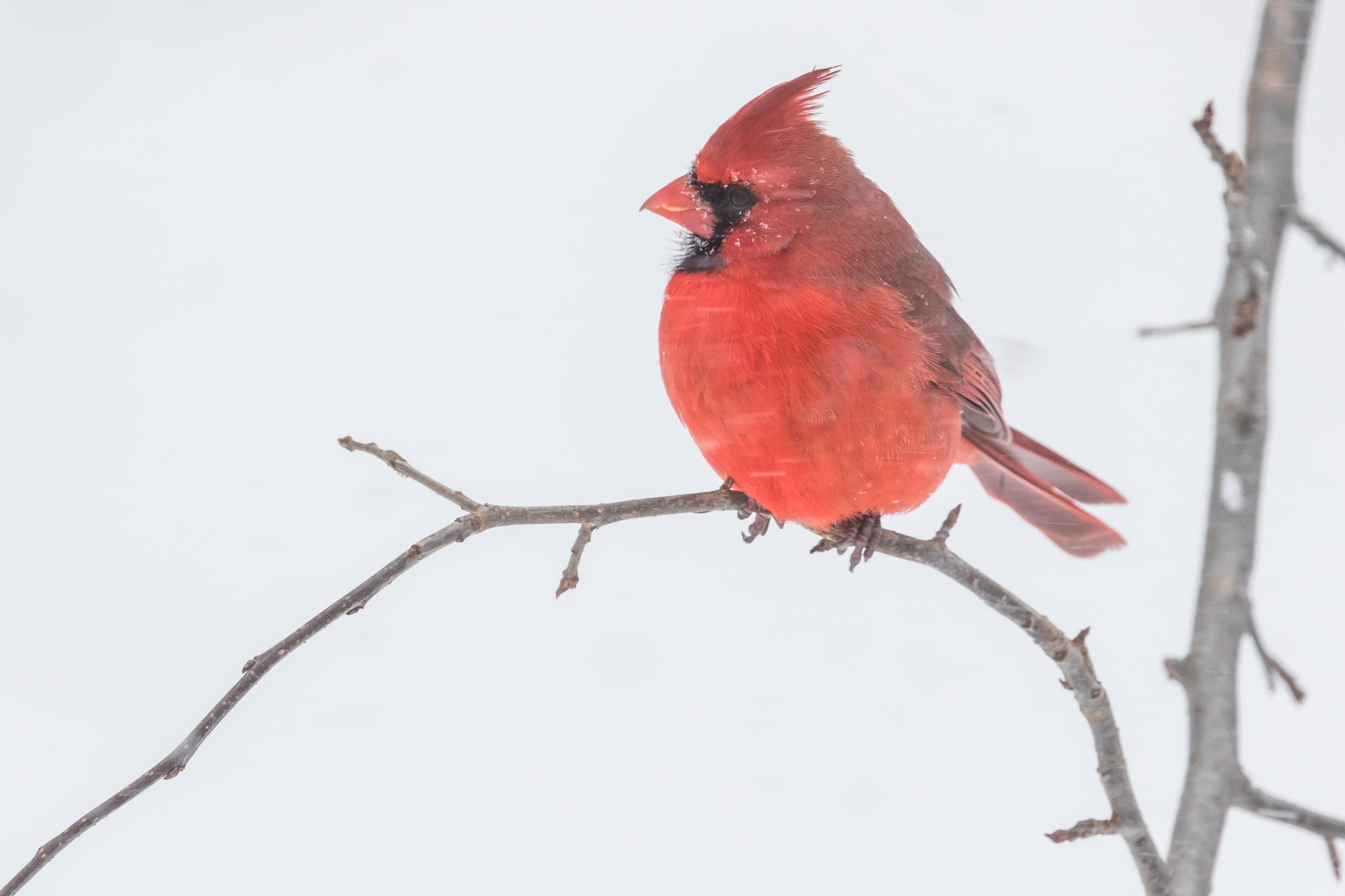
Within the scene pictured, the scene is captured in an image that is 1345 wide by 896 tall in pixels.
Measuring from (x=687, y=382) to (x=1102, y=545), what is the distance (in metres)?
0.89

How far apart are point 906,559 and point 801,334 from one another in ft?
0.94

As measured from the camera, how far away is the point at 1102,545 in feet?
5.84

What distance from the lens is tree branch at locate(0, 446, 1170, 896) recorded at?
100 centimetres

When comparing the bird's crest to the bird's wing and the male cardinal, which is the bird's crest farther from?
the bird's wing

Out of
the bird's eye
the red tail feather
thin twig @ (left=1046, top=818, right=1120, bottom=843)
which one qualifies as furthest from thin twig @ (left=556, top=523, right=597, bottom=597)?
the red tail feather

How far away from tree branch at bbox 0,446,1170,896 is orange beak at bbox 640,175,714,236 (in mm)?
326

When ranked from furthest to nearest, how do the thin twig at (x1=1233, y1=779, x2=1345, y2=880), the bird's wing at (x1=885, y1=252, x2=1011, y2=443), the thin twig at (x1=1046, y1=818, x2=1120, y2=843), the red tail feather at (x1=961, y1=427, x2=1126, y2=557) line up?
the red tail feather at (x1=961, y1=427, x2=1126, y2=557)
the bird's wing at (x1=885, y1=252, x2=1011, y2=443)
the thin twig at (x1=1046, y1=818, x2=1120, y2=843)
the thin twig at (x1=1233, y1=779, x2=1345, y2=880)

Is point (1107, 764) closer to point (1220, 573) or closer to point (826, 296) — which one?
point (1220, 573)

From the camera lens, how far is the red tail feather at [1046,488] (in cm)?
169

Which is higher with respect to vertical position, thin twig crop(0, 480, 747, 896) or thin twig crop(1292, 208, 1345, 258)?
thin twig crop(1292, 208, 1345, 258)

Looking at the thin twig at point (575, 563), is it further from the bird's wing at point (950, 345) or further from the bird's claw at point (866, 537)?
the bird's wing at point (950, 345)

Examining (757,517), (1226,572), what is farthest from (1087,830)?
(757,517)

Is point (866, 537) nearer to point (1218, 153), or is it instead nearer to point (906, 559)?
point (906, 559)

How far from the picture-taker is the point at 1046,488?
1699 millimetres
